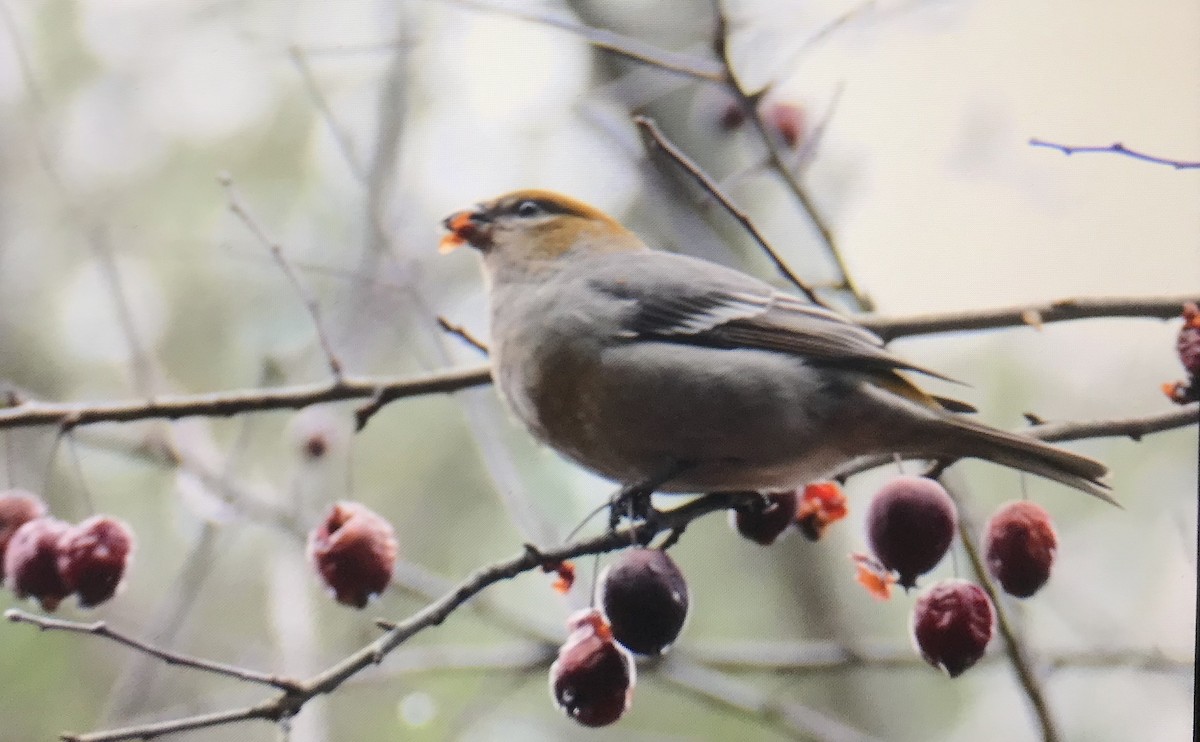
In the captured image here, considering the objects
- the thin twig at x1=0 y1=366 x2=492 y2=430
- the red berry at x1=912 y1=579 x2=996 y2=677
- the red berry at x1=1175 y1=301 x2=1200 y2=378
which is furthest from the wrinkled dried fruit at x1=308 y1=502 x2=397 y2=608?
the red berry at x1=1175 y1=301 x2=1200 y2=378

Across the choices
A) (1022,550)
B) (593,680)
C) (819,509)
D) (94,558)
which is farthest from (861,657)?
(94,558)

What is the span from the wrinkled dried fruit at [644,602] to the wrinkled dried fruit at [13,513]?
61 cm

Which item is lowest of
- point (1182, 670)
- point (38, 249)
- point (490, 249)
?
point (1182, 670)

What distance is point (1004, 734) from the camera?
1.40m

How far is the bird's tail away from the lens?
85cm

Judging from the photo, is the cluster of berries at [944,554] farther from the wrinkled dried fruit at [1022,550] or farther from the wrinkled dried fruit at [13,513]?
the wrinkled dried fruit at [13,513]

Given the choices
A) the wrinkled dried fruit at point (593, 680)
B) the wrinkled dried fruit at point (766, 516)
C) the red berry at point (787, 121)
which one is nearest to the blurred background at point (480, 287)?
the red berry at point (787, 121)

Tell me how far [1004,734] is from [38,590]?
112 cm

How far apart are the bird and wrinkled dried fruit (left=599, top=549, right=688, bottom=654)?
122 mm

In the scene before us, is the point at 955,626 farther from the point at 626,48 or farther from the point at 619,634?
the point at 626,48

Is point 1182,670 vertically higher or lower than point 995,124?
lower

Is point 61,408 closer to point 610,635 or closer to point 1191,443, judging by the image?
point 610,635

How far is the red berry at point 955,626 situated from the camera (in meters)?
0.85

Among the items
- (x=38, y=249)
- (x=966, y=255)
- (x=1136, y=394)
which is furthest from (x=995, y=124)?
(x=38, y=249)
